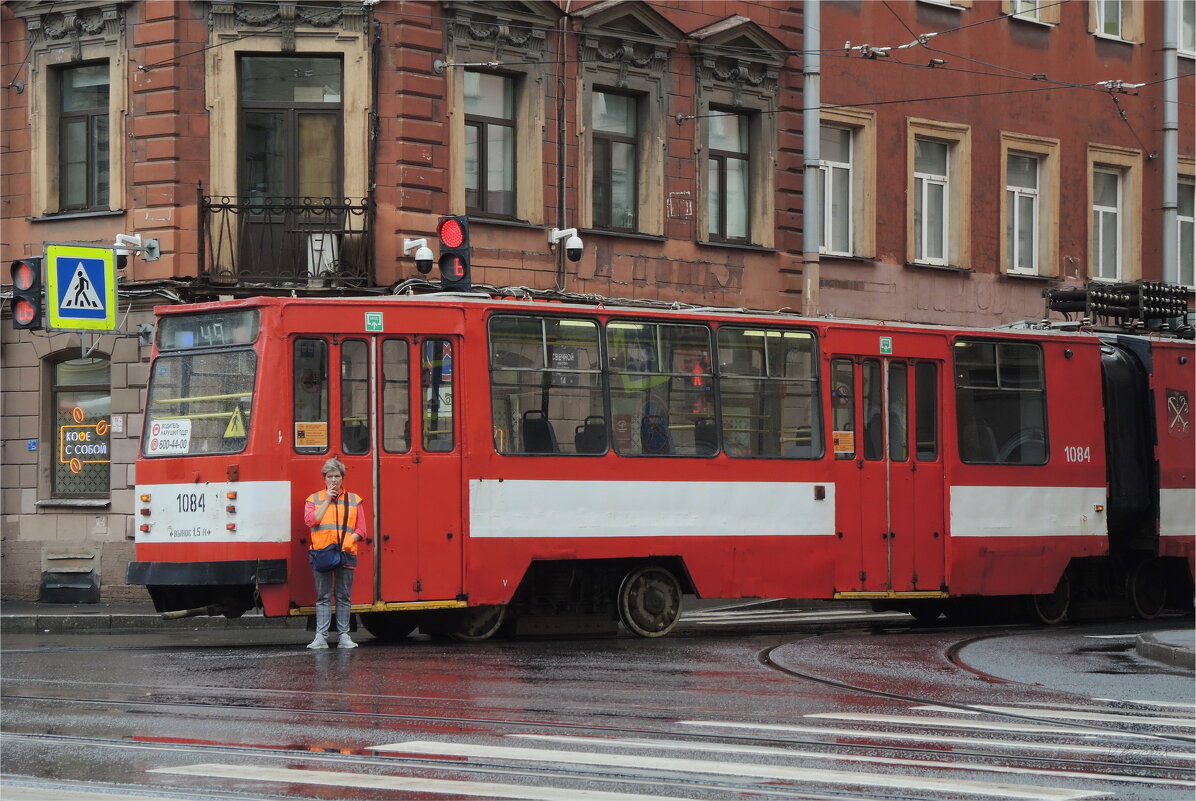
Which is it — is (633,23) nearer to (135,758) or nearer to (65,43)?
(65,43)

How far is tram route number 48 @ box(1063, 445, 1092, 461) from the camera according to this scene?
→ 22.3 meters

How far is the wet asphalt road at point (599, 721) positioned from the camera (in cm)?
922

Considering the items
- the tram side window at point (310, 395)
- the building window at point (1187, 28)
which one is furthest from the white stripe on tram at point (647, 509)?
the building window at point (1187, 28)

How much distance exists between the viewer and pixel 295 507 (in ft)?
56.5

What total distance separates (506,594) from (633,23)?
12.4 meters

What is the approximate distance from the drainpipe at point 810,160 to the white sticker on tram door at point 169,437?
1338 cm

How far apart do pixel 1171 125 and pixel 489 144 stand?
1421cm

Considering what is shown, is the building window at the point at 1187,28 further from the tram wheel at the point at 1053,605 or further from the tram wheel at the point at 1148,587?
the tram wheel at the point at 1053,605

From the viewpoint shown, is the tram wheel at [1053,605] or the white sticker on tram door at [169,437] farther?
the tram wheel at [1053,605]

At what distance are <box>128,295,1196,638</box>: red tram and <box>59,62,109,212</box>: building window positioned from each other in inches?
346

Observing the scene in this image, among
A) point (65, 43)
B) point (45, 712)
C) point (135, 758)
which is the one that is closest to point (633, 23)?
point (65, 43)

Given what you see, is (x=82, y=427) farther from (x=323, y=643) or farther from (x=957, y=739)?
(x=957, y=739)

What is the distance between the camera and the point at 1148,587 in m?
23.6

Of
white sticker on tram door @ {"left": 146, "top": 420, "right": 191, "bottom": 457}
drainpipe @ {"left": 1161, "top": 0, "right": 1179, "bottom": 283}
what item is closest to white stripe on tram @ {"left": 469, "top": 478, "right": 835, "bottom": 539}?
white sticker on tram door @ {"left": 146, "top": 420, "right": 191, "bottom": 457}
